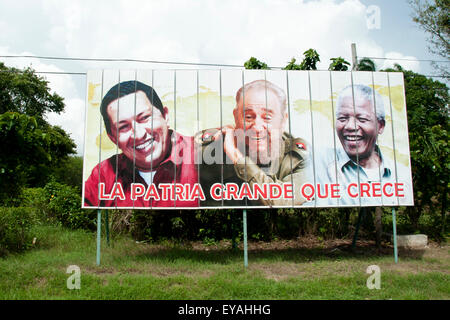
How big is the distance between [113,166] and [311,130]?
384 cm

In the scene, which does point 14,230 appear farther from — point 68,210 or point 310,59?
point 310,59

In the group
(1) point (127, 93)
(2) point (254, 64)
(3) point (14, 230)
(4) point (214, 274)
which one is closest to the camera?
(4) point (214, 274)

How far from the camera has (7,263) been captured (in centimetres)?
540

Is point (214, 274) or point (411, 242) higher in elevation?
point (411, 242)

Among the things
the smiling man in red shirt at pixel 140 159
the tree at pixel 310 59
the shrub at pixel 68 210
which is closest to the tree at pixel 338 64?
the tree at pixel 310 59

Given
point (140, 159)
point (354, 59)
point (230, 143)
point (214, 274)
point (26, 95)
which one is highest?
point (26, 95)

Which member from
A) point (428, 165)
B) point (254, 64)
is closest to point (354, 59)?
point (254, 64)

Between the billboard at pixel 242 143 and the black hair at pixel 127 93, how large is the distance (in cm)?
2

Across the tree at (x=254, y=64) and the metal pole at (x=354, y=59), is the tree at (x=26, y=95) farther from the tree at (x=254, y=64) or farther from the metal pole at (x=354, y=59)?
the metal pole at (x=354, y=59)

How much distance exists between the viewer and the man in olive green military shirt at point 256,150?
17.9 feet

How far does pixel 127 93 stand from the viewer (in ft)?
18.5

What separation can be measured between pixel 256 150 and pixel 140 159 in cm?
220
